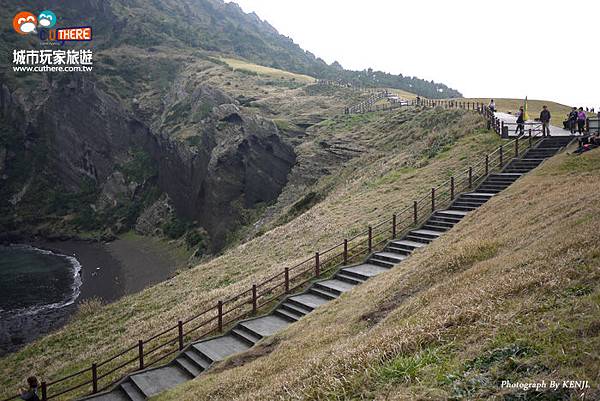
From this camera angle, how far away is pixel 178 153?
59781mm

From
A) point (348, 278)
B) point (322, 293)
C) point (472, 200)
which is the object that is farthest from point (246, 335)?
point (472, 200)

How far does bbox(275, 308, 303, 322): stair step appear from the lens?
14180 millimetres

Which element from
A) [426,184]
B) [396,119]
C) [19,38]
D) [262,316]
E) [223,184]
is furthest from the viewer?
[19,38]

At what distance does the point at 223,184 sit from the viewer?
1962 inches

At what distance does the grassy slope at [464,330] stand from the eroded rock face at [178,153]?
36.3 m

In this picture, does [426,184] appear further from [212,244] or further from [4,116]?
[4,116]

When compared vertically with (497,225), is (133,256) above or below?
below

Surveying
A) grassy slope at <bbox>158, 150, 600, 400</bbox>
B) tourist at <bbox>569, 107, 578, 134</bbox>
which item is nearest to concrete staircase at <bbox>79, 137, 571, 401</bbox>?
grassy slope at <bbox>158, 150, 600, 400</bbox>

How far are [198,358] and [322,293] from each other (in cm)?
453

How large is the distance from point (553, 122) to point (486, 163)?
53.4ft

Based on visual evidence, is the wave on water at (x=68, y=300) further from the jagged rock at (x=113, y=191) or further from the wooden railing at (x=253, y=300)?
the jagged rock at (x=113, y=191)

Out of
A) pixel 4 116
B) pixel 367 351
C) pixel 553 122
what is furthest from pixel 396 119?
pixel 4 116

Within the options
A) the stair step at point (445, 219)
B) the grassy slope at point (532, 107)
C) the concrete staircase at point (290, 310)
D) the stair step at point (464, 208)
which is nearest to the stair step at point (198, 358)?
the concrete staircase at point (290, 310)

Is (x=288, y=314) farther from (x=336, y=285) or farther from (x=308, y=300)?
(x=336, y=285)
